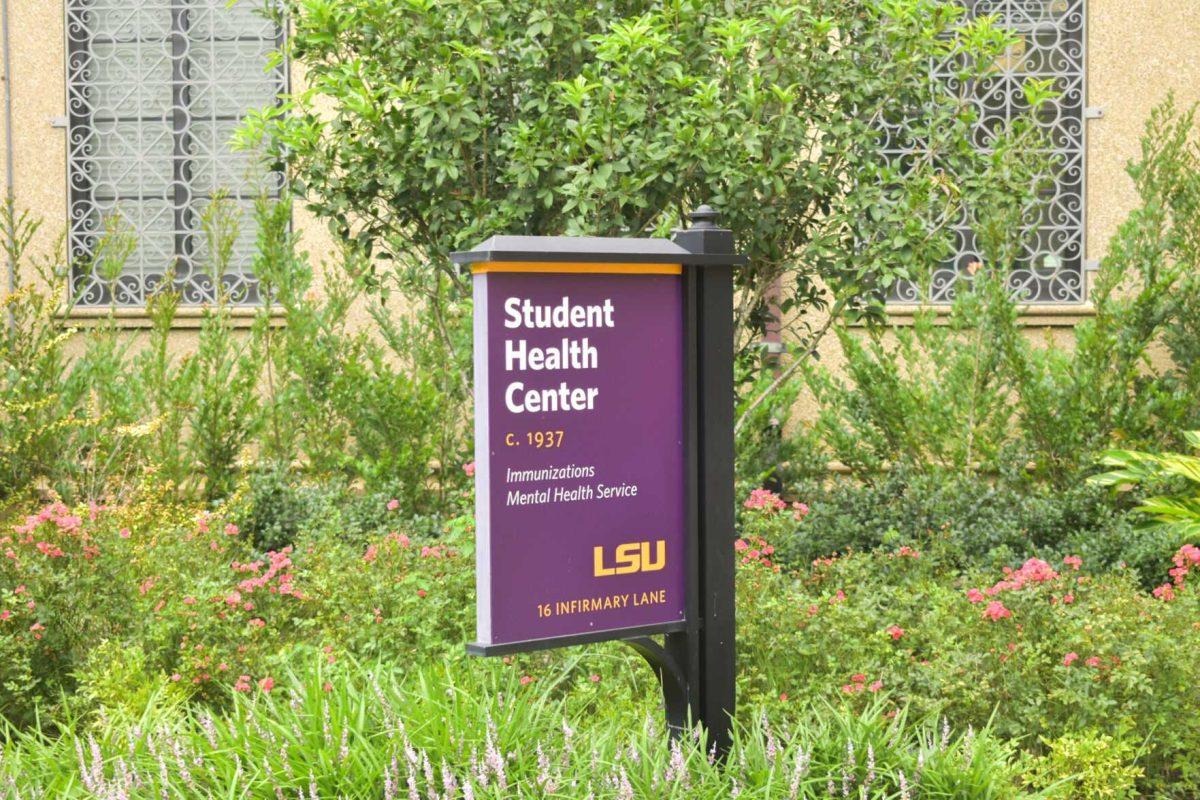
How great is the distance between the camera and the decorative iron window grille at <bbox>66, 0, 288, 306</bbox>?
10.6 meters

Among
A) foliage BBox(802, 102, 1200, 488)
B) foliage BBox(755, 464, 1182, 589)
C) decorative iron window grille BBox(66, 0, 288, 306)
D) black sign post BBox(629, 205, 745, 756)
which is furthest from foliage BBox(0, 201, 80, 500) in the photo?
black sign post BBox(629, 205, 745, 756)

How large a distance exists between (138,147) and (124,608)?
588 centimetres

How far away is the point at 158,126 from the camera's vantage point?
35.3 feet

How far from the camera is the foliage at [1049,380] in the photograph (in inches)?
321

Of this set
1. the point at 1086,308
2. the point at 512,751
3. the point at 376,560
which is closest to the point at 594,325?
the point at 512,751

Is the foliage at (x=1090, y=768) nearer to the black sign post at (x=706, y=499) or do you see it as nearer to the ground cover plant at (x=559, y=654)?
the ground cover plant at (x=559, y=654)

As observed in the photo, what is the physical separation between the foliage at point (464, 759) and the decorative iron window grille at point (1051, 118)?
6.65 m

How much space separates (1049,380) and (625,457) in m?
5.70

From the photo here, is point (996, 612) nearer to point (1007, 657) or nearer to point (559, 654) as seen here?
point (1007, 657)

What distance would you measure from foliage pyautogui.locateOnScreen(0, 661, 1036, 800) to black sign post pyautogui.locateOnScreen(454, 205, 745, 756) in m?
0.24

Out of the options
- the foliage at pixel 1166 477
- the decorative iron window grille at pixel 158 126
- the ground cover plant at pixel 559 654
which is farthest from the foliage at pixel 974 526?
the decorative iron window grille at pixel 158 126

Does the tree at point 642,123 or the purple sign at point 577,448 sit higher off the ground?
the tree at point 642,123

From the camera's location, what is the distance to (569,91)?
568 cm

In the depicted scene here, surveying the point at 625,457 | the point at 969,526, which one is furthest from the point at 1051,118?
the point at 625,457
